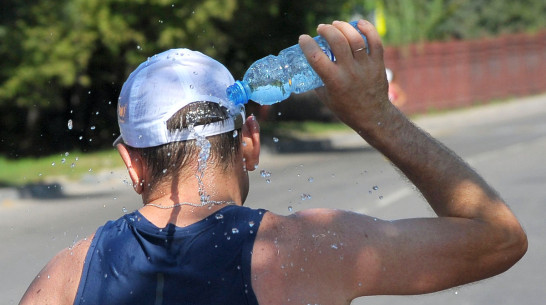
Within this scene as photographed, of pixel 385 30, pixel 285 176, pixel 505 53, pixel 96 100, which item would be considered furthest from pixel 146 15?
pixel 505 53

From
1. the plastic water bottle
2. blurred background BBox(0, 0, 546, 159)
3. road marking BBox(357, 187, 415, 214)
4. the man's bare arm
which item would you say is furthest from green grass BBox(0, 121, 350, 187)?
the man's bare arm

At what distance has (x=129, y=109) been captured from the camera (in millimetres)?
1935

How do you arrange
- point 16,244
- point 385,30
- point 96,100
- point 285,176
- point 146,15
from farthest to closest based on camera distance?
1. point 385,30
2. point 96,100
3. point 146,15
4. point 285,176
5. point 16,244

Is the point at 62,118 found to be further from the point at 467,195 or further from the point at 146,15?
the point at 467,195

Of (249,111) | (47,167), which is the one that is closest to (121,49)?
(47,167)

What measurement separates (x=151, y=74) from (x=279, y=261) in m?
0.47

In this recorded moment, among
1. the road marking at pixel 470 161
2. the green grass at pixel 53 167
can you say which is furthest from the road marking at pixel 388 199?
the green grass at pixel 53 167

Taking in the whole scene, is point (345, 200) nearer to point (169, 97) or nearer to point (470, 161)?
point (470, 161)

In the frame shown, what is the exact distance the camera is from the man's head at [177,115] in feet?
6.11

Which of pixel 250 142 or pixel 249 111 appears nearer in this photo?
pixel 250 142

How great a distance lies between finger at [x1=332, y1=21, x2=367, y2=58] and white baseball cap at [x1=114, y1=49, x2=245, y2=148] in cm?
30

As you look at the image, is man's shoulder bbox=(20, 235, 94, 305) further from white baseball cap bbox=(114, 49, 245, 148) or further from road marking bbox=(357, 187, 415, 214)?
road marking bbox=(357, 187, 415, 214)

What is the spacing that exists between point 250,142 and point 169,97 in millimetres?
231

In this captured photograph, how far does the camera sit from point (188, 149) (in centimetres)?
188
